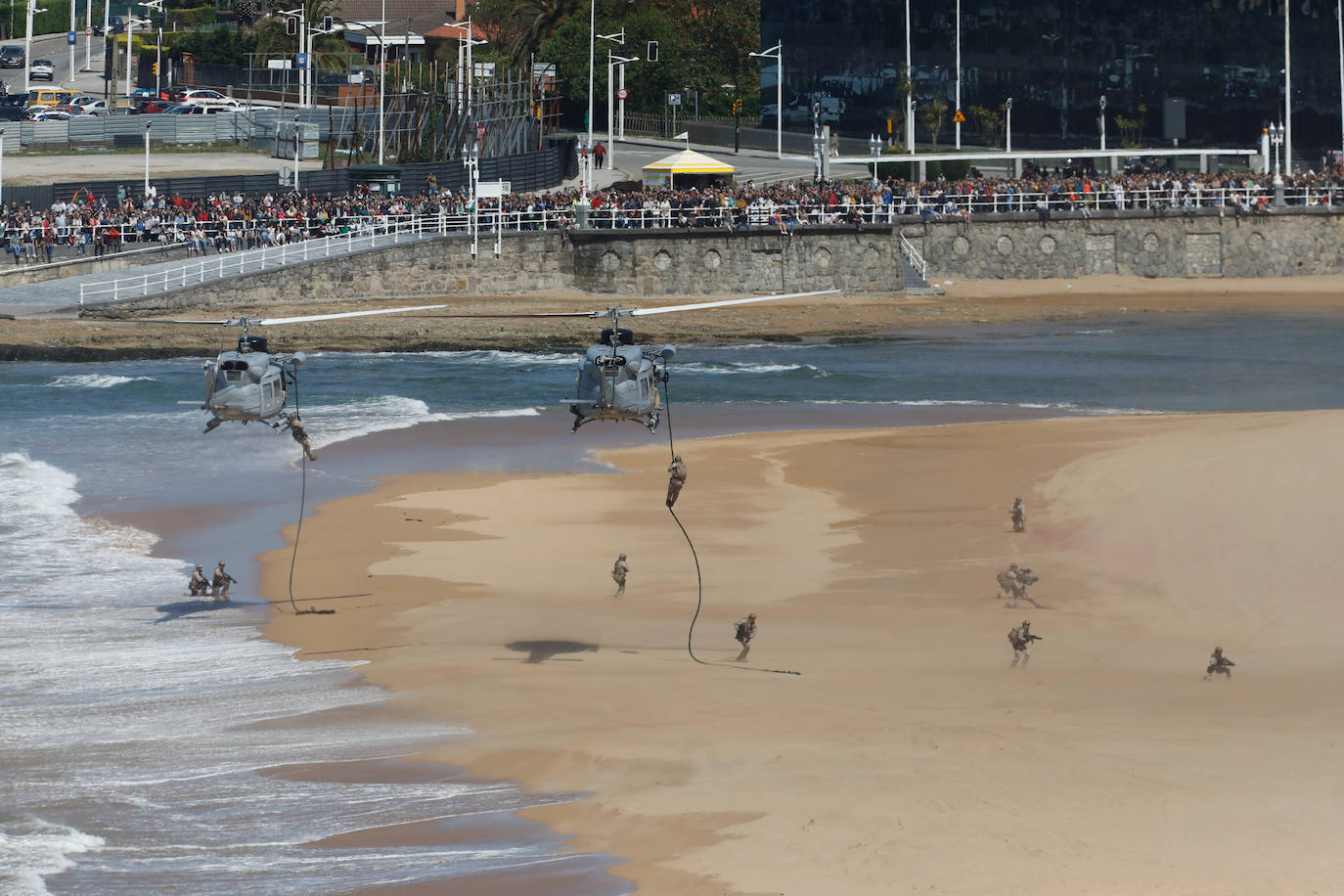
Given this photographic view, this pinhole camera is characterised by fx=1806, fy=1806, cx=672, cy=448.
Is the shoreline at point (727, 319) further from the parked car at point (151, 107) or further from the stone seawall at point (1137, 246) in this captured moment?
the parked car at point (151, 107)

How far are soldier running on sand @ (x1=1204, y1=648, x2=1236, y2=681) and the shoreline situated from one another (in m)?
35.3

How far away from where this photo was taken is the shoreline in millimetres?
51500

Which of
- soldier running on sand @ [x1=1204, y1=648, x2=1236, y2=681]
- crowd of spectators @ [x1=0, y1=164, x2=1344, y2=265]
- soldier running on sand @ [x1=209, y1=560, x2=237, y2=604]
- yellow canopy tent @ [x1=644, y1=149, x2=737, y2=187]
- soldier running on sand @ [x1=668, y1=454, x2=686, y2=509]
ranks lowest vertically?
soldier running on sand @ [x1=1204, y1=648, x2=1236, y2=681]

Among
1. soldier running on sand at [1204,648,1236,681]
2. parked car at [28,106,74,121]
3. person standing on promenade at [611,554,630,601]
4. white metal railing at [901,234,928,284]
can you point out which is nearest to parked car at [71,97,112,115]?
parked car at [28,106,74,121]

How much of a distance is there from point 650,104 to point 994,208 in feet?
112

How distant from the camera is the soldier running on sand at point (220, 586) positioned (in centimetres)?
2369

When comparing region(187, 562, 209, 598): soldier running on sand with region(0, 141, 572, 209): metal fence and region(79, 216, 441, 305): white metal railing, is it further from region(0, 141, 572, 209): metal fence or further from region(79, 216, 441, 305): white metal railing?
region(0, 141, 572, 209): metal fence

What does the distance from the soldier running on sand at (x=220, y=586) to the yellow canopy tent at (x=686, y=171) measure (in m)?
48.8

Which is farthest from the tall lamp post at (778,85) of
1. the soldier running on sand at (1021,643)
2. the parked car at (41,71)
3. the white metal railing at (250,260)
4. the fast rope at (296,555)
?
the soldier running on sand at (1021,643)

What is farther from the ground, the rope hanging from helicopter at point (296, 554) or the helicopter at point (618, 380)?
the helicopter at point (618, 380)

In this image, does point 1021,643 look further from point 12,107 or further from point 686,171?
point 12,107

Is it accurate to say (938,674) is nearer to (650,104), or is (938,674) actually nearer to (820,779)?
(820,779)

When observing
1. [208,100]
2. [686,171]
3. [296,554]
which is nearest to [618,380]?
[296,554]

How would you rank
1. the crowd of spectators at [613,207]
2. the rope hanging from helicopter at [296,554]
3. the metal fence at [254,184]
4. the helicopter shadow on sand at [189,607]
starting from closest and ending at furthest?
the helicopter shadow on sand at [189,607] → the rope hanging from helicopter at [296,554] → the crowd of spectators at [613,207] → the metal fence at [254,184]
